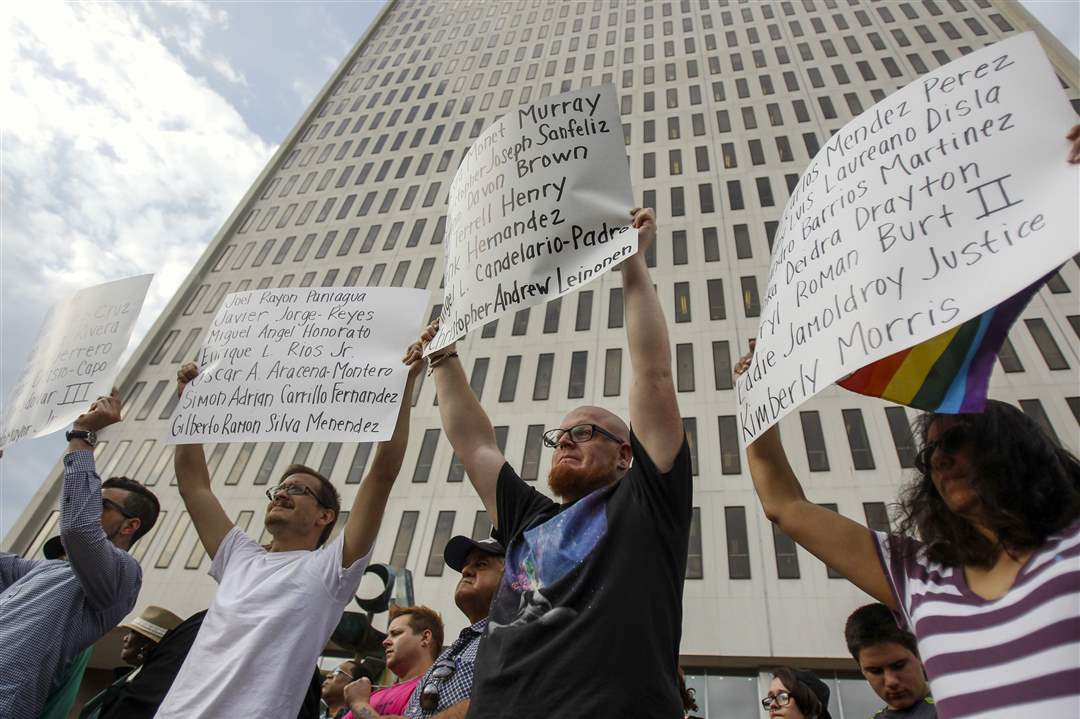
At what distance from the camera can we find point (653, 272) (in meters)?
26.8

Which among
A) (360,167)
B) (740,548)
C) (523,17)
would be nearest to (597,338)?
(740,548)

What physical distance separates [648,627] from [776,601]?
1818 cm

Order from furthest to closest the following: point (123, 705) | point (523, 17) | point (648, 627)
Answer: point (523, 17) < point (123, 705) < point (648, 627)

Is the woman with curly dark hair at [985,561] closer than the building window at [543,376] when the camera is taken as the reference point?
Yes

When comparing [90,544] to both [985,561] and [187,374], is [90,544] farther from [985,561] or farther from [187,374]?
[985,561]

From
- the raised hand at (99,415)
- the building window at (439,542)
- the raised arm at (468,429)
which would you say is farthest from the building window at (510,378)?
the raised arm at (468,429)

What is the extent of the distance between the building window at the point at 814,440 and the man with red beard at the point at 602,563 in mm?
19543

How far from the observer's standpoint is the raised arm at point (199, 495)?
3326 mm

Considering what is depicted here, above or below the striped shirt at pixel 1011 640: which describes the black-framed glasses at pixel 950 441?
above

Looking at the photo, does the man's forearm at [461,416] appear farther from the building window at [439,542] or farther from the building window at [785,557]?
the building window at [439,542]

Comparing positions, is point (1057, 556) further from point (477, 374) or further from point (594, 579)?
point (477, 374)

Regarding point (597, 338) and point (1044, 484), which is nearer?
point (1044, 484)

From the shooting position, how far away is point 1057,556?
137 centimetres

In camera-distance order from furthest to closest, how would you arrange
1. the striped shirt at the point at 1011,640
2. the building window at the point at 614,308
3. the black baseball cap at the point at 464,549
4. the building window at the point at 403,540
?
1. the building window at the point at 614,308
2. the building window at the point at 403,540
3. the black baseball cap at the point at 464,549
4. the striped shirt at the point at 1011,640
